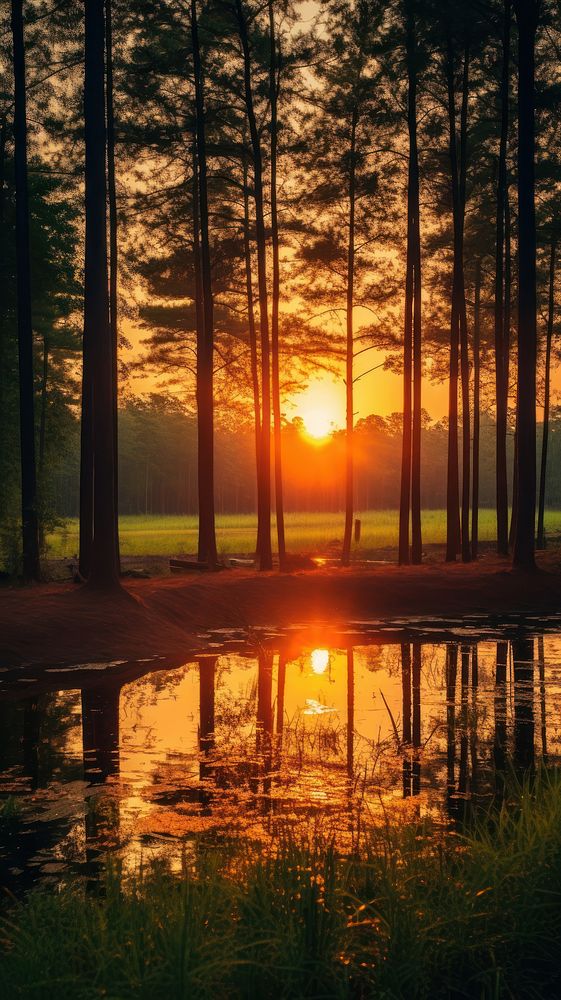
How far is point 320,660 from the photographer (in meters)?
15.1

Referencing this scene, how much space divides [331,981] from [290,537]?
4608cm

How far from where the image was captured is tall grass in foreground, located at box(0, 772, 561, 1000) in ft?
13.9

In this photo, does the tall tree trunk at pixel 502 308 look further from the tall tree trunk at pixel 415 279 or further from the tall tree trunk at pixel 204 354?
the tall tree trunk at pixel 204 354

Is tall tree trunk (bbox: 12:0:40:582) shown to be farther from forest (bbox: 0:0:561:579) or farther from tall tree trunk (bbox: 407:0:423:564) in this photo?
tall tree trunk (bbox: 407:0:423:564)

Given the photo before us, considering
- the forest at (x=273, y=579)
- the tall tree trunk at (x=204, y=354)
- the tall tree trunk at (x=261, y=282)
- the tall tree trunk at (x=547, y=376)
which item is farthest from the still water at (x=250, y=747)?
the tall tree trunk at (x=547, y=376)

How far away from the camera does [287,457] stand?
12225 cm

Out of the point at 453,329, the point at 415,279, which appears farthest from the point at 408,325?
the point at 415,279

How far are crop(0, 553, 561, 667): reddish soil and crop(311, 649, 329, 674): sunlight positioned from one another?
206 cm

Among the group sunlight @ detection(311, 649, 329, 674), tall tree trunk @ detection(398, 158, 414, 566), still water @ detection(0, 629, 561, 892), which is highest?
tall tree trunk @ detection(398, 158, 414, 566)

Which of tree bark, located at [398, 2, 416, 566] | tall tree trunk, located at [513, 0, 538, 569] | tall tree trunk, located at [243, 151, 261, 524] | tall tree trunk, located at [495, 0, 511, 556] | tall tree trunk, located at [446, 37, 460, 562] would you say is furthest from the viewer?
tall tree trunk, located at [243, 151, 261, 524]

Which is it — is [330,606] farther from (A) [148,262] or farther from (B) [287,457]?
(B) [287,457]

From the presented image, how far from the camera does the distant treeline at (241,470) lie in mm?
105438

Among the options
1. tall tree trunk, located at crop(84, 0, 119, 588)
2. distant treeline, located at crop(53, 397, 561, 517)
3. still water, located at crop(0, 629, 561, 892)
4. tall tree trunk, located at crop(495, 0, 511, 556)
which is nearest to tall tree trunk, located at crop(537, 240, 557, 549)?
tall tree trunk, located at crop(495, 0, 511, 556)

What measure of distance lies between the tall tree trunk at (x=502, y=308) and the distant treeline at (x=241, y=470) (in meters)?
63.1
